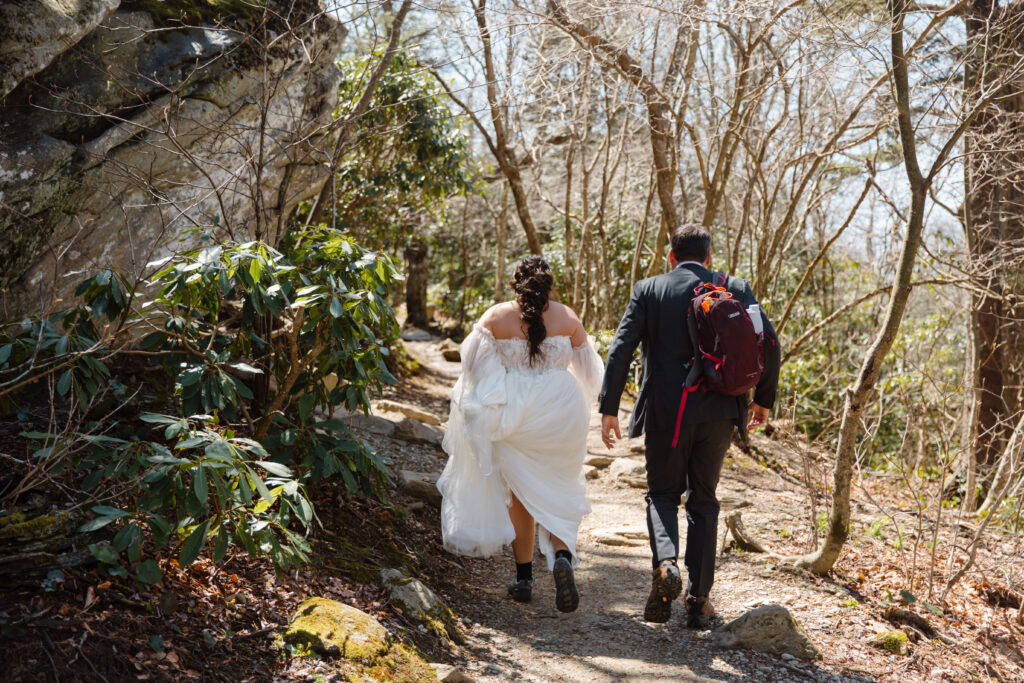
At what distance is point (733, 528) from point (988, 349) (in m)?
3.97

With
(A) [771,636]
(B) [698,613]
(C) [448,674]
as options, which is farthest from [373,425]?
(A) [771,636]

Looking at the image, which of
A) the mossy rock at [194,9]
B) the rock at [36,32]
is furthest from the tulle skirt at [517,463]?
the mossy rock at [194,9]

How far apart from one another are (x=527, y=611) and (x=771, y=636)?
4.34 feet

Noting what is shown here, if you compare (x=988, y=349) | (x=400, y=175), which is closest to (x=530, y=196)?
(x=400, y=175)

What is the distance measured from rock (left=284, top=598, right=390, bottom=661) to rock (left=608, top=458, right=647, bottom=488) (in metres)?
4.18

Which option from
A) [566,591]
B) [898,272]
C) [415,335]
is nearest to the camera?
[566,591]

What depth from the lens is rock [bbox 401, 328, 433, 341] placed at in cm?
1733

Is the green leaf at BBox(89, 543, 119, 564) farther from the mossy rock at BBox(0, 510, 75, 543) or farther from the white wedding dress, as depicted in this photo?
the white wedding dress

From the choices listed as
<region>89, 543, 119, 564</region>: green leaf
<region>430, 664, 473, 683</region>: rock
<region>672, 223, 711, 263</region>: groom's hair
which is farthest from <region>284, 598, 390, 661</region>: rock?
<region>672, 223, 711, 263</region>: groom's hair

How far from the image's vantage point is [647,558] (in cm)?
531

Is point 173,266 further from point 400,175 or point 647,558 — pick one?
point 400,175

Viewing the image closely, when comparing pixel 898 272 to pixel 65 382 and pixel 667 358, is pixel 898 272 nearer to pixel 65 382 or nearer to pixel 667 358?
pixel 667 358

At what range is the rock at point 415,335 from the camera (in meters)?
17.3

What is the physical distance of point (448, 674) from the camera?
10.0 feet
